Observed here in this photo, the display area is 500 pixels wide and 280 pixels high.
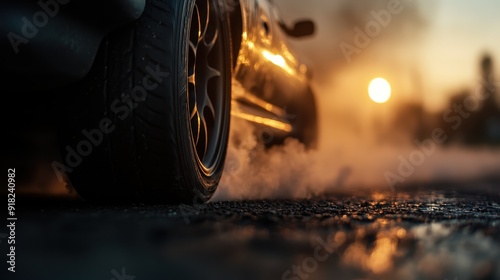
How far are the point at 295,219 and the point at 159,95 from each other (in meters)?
0.70

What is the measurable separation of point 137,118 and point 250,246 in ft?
3.34

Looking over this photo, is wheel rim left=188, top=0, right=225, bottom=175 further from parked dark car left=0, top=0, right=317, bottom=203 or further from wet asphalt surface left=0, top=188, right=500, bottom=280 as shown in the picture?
wet asphalt surface left=0, top=188, right=500, bottom=280

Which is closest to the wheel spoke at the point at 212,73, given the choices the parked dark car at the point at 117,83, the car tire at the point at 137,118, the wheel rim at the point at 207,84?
the wheel rim at the point at 207,84

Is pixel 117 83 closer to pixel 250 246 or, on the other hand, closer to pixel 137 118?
pixel 137 118

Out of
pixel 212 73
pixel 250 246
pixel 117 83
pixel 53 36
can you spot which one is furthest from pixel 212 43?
pixel 250 246

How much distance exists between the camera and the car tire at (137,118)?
232 cm

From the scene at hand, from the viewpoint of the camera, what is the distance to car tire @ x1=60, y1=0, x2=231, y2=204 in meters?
2.32

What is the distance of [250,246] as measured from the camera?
145 centimetres

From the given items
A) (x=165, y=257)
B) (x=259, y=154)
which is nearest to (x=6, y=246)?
(x=165, y=257)

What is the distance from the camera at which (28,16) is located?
201 centimetres

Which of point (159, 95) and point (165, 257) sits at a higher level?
point (159, 95)

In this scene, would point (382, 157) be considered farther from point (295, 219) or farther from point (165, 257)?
point (165, 257)

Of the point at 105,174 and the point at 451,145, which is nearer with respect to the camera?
the point at 105,174

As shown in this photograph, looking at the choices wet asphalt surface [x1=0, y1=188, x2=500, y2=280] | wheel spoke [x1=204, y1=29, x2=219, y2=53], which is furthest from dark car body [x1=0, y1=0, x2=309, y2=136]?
wheel spoke [x1=204, y1=29, x2=219, y2=53]
